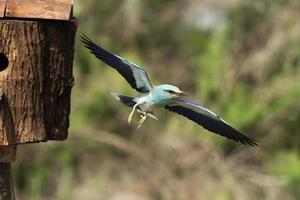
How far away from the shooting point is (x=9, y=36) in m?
3.31

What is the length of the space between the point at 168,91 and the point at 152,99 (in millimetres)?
93

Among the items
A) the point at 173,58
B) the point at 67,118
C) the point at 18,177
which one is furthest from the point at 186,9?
the point at 67,118

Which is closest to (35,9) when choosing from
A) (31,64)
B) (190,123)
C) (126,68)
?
(31,64)

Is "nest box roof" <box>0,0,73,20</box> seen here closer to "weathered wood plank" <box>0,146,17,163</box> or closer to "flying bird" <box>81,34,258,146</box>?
"flying bird" <box>81,34,258,146</box>

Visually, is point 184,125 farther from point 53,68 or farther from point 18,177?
point 53,68

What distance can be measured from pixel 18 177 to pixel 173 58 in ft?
7.71

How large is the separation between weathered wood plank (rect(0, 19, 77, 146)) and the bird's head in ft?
1.52

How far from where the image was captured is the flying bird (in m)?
3.55

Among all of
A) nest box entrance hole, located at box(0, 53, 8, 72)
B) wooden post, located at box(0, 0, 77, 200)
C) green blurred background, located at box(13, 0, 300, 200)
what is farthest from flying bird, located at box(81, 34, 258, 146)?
green blurred background, located at box(13, 0, 300, 200)

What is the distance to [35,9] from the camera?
3.29m

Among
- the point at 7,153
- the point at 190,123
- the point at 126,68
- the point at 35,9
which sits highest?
the point at 35,9

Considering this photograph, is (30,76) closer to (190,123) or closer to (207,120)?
(207,120)

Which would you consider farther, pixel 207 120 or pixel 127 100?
pixel 207 120

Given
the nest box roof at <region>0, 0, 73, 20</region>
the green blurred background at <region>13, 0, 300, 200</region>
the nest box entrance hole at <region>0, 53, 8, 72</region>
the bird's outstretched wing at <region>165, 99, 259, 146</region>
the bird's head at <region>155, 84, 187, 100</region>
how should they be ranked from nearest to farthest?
the nest box roof at <region>0, 0, 73, 20</region>
the nest box entrance hole at <region>0, 53, 8, 72</region>
the bird's head at <region>155, 84, 187, 100</region>
the bird's outstretched wing at <region>165, 99, 259, 146</region>
the green blurred background at <region>13, 0, 300, 200</region>
